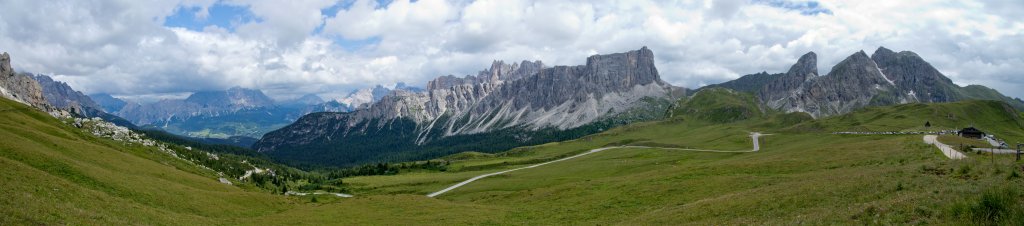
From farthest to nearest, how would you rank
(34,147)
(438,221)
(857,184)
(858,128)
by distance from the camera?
1. (858,128)
2. (34,147)
3. (438,221)
4. (857,184)

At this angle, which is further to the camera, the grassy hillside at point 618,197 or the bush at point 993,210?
the grassy hillside at point 618,197

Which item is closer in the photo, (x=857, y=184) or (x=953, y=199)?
(x=953, y=199)

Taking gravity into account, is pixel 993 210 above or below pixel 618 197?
above

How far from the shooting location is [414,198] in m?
83.7

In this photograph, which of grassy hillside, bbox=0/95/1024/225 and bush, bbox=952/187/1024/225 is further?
grassy hillside, bbox=0/95/1024/225

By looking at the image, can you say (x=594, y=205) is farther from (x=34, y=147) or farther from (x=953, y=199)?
(x=34, y=147)

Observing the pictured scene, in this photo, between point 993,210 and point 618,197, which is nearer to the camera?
point 993,210

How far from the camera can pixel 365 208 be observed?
76.3 m

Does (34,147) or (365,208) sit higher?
(34,147)

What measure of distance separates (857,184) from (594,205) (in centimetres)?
2756

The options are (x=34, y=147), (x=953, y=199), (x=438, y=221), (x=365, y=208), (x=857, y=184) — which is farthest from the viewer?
(x=365, y=208)

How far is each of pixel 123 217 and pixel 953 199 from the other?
172ft

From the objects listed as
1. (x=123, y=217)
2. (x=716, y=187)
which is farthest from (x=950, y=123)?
(x=123, y=217)

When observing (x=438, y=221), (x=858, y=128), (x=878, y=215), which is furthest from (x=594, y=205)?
(x=858, y=128)
